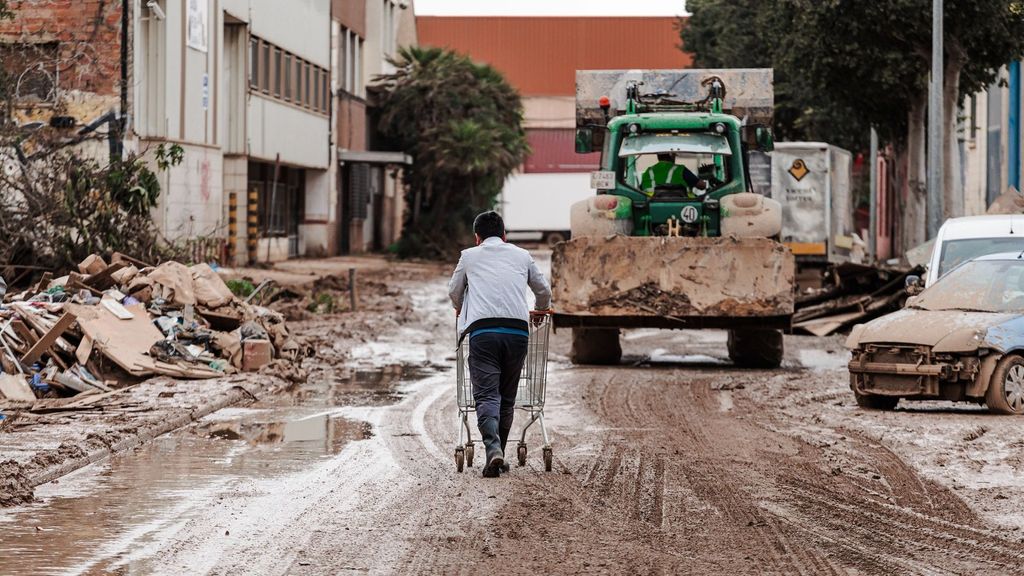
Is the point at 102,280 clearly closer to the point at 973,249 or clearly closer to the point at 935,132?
the point at 973,249

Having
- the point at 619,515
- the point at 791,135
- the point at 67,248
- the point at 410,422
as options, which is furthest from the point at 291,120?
the point at 619,515

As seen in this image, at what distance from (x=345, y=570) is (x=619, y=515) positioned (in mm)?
2061

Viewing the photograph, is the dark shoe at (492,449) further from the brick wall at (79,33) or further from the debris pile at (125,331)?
the brick wall at (79,33)

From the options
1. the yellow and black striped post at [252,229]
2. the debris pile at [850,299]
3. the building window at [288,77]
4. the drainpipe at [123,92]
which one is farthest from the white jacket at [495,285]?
the building window at [288,77]

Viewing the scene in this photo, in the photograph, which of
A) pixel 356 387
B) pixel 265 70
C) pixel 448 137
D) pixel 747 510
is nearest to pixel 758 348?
pixel 356 387

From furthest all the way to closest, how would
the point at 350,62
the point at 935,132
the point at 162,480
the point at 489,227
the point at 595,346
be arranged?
the point at 350,62
the point at 935,132
the point at 595,346
the point at 489,227
the point at 162,480

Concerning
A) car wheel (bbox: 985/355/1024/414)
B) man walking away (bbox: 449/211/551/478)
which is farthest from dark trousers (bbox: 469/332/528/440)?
car wheel (bbox: 985/355/1024/414)

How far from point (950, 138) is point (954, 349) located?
2149cm

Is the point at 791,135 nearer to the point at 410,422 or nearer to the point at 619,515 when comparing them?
the point at 410,422

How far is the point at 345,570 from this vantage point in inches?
294

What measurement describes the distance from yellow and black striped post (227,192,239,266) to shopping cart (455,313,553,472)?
28.5m

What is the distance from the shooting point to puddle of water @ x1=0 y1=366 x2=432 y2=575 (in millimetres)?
8086

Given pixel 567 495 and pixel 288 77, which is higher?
pixel 288 77

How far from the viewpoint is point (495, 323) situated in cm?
1071
